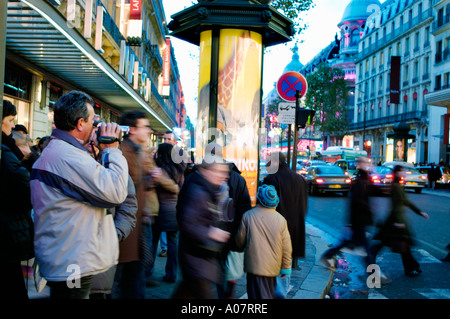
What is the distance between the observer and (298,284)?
507cm

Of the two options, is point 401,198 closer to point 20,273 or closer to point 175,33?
point 175,33

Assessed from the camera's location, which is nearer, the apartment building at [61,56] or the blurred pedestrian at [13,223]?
the blurred pedestrian at [13,223]

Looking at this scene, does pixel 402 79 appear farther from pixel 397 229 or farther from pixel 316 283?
pixel 316 283

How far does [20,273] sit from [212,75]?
4459 mm

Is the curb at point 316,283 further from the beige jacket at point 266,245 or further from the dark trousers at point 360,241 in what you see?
the beige jacket at point 266,245

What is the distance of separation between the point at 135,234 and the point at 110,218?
876mm

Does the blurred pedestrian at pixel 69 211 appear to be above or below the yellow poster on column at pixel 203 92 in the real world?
below

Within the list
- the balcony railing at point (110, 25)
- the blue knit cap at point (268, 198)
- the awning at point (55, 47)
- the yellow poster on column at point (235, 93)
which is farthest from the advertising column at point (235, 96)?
the balcony railing at point (110, 25)

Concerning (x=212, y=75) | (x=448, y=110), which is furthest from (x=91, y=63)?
(x=448, y=110)

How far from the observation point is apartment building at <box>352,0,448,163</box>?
147 ft

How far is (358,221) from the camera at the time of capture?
19.2 feet

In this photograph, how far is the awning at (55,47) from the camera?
26.2ft

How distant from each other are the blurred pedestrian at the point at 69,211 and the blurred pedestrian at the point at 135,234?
36.7 inches

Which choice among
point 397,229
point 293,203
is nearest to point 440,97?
point 397,229
